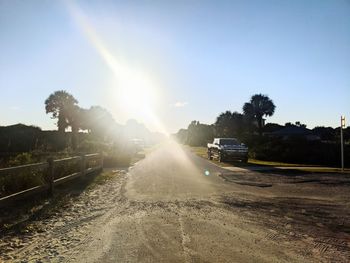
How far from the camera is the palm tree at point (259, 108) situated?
80.5 meters

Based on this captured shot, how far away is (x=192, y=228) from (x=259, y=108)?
74.8 metres

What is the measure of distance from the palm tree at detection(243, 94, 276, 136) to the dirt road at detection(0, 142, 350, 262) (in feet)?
223

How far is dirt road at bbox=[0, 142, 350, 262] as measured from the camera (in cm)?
620

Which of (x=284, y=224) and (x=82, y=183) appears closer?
(x=284, y=224)

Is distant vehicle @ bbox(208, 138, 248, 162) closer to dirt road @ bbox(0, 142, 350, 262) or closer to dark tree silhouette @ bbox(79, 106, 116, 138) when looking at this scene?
dirt road @ bbox(0, 142, 350, 262)

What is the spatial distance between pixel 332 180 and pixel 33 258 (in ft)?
49.6

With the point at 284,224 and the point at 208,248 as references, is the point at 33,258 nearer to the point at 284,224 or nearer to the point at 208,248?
the point at 208,248

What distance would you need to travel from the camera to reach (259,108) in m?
80.4

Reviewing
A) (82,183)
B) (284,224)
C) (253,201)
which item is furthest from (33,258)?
(82,183)

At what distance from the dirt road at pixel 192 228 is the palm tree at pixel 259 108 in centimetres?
6789

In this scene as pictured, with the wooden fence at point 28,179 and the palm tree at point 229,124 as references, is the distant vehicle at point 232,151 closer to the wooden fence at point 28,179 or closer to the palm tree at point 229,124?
the wooden fence at point 28,179

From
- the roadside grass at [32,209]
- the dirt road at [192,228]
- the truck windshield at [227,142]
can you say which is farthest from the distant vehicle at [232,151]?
the roadside grass at [32,209]

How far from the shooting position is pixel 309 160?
35.2m

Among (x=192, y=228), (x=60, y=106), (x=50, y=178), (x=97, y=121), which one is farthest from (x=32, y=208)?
(x=97, y=121)
